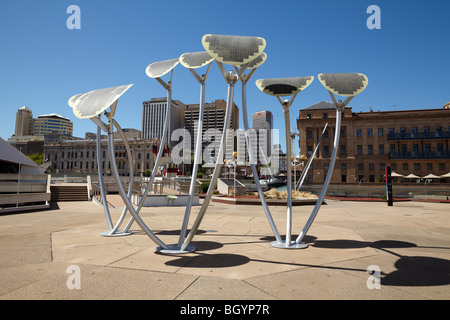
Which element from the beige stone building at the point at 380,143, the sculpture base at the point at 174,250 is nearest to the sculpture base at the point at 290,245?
the sculpture base at the point at 174,250

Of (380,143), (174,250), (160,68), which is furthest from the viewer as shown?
(380,143)

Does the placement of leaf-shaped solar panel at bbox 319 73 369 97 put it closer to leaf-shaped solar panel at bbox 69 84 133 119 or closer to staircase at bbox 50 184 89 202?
leaf-shaped solar panel at bbox 69 84 133 119

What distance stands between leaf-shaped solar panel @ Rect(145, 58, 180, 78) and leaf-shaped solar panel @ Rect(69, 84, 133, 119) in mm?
1078

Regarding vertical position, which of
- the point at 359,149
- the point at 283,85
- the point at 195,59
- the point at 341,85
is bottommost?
the point at 341,85

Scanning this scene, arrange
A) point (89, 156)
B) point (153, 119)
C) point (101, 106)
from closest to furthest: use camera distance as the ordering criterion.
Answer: point (101, 106) → point (89, 156) → point (153, 119)

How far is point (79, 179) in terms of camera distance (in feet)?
142

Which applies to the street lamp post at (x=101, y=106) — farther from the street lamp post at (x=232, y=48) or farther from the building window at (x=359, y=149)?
the building window at (x=359, y=149)

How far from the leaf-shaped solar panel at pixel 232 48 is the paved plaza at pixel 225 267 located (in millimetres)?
4176

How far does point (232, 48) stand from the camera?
582 cm

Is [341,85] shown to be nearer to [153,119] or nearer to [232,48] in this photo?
[232,48]

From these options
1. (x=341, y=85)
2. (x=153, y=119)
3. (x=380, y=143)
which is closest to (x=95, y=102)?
(x=341, y=85)

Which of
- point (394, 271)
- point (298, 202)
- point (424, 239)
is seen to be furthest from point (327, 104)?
point (394, 271)

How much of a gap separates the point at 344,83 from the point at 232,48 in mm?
3167
